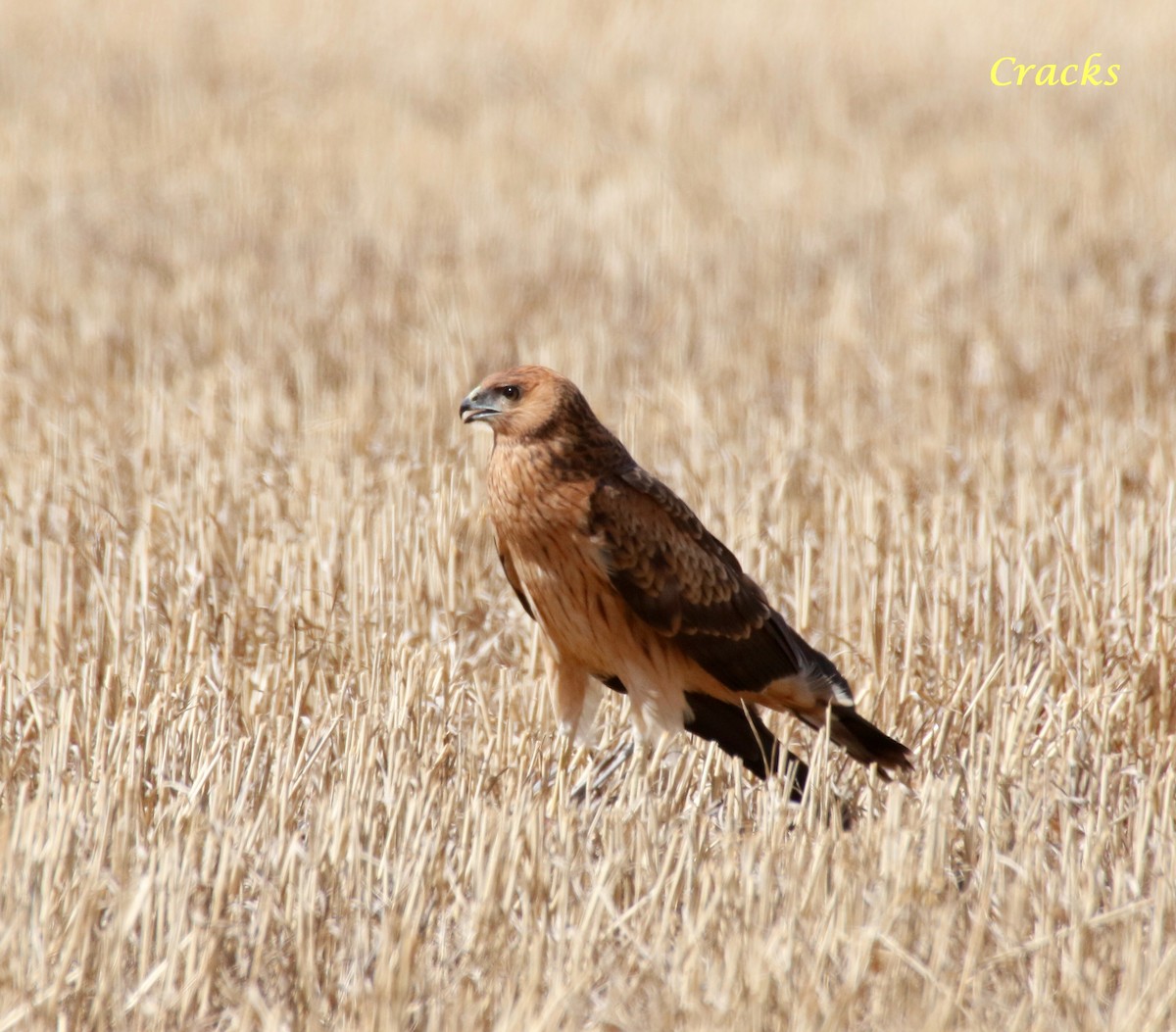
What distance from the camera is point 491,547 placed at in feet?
18.3

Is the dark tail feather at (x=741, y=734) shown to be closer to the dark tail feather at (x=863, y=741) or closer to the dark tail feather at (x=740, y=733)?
the dark tail feather at (x=740, y=733)

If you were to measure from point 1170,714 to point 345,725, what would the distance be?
7.33 feet

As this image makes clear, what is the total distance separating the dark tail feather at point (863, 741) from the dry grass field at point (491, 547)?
118 mm

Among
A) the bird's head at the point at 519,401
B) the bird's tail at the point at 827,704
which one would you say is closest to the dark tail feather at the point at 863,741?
the bird's tail at the point at 827,704

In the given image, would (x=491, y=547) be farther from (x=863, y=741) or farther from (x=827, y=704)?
(x=863, y=741)

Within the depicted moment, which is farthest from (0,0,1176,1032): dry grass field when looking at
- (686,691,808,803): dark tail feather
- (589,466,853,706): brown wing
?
(589,466,853,706): brown wing

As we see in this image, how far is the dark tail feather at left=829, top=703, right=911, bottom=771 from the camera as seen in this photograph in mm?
3990

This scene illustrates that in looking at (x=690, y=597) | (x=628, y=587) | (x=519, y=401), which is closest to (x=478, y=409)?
(x=519, y=401)

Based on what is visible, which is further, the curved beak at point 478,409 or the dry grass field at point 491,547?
the curved beak at point 478,409

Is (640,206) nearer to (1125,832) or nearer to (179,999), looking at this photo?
(1125,832)

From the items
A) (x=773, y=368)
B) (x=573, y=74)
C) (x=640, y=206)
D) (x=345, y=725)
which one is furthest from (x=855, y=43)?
(x=345, y=725)

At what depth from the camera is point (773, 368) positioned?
8641 mm

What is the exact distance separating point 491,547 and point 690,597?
1426mm

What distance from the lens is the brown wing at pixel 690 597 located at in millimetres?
4215
